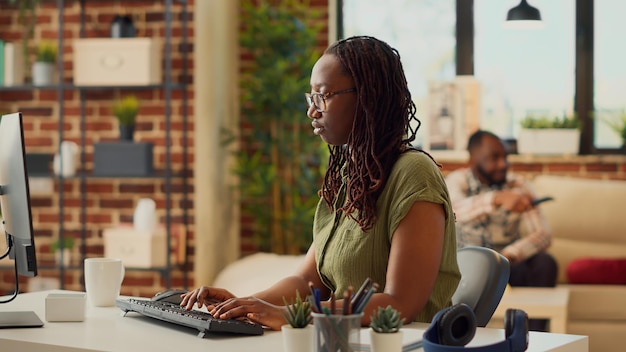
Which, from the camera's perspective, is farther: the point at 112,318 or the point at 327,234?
the point at 327,234

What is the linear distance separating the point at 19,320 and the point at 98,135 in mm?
3264

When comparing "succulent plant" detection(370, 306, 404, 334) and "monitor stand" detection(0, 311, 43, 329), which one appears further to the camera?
"monitor stand" detection(0, 311, 43, 329)

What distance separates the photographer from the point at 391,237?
2.13 meters

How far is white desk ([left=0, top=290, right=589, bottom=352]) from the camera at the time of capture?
1812 millimetres

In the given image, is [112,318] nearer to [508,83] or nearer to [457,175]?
[457,175]

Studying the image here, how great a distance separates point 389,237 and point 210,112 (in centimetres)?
340

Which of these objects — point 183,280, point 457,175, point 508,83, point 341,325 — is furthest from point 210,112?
point 341,325

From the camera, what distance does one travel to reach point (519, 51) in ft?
20.0

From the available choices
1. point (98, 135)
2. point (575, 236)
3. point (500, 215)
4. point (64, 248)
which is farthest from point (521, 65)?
point (64, 248)

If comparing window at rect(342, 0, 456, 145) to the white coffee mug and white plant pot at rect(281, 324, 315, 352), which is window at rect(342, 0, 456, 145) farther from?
white plant pot at rect(281, 324, 315, 352)

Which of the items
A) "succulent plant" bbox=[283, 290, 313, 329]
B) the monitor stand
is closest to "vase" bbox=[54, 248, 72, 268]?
the monitor stand

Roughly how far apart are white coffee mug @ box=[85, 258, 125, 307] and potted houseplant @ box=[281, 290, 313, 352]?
0.83 metres

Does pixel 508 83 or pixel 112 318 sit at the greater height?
pixel 508 83

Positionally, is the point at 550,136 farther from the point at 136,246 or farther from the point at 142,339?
the point at 142,339
